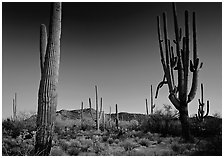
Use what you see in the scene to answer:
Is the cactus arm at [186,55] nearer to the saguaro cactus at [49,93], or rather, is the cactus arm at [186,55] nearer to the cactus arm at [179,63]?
the cactus arm at [179,63]

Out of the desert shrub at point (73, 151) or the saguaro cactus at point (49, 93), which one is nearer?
the saguaro cactus at point (49, 93)

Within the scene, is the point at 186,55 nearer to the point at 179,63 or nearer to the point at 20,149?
the point at 179,63

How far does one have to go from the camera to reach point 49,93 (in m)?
6.36

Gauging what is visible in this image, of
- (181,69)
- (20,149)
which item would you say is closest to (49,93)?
(20,149)

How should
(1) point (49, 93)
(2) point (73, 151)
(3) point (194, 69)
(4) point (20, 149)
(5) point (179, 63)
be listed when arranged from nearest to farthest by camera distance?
(1) point (49, 93)
(4) point (20, 149)
(2) point (73, 151)
(3) point (194, 69)
(5) point (179, 63)

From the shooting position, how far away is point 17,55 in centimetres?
1022

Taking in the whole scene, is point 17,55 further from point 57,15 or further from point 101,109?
point 101,109

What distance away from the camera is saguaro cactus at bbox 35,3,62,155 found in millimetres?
6113

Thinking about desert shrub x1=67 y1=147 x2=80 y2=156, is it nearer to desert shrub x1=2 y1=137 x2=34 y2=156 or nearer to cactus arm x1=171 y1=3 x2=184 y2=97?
desert shrub x1=2 y1=137 x2=34 y2=156

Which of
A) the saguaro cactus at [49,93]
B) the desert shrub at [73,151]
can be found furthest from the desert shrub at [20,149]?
the desert shrub at [73,151]

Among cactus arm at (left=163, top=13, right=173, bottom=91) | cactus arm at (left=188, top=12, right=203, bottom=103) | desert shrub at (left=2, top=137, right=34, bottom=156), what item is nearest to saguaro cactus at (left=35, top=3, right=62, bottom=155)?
desert shrub at (left=2, top=137, right=34, bottom=156)

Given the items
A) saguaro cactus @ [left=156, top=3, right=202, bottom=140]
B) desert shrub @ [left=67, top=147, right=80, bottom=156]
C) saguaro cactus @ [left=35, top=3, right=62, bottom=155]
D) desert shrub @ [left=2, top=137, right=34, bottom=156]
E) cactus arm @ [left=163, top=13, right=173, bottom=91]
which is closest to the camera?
saguaro cactus @ [left=35, top=3, right=62, bottom=155]

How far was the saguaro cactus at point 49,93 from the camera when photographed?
6.11m

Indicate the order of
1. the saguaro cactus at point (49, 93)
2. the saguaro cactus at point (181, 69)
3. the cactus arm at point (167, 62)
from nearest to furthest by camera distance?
the saguaro cactus at point (49, 93), the saguaro cactus at point (181, 69), the cactus arm at point (167, 62)
